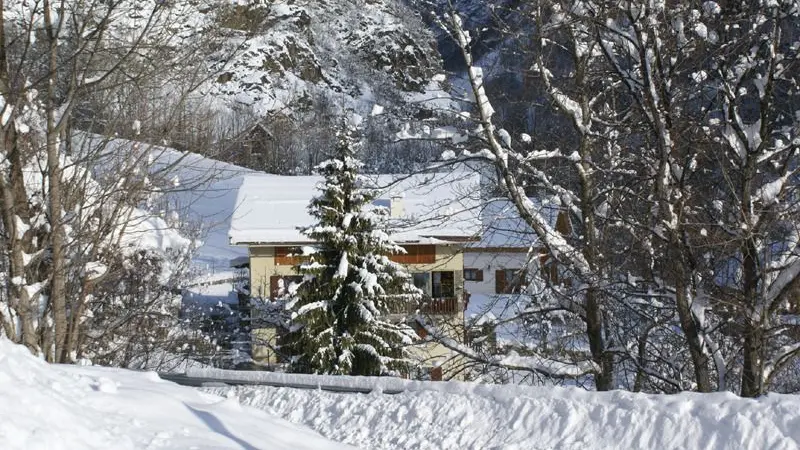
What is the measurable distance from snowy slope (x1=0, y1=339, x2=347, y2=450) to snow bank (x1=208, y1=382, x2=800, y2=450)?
0.49 metres

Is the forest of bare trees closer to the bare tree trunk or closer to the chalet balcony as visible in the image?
the bare tree trunk

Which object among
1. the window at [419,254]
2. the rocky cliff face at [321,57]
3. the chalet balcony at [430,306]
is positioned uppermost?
the rocky cliff face at [321,57]

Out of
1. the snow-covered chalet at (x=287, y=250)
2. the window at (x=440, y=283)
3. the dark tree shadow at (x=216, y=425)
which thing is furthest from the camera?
the window at (x=440, y=283)

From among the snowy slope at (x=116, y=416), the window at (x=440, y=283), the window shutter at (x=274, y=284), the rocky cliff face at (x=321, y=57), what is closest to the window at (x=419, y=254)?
the window at (x=440, y=283)

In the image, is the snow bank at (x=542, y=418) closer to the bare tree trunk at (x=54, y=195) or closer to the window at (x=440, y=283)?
the bare tree trunk at (x=54, y=195)

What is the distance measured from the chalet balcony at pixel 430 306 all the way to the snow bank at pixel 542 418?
10972 millimetres

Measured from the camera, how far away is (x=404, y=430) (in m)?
7.11

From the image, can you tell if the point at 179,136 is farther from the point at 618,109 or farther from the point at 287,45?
the point at 287,45

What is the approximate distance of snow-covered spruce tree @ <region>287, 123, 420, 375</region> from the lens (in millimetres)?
18197

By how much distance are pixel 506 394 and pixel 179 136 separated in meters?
6.26

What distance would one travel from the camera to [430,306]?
25938 mm

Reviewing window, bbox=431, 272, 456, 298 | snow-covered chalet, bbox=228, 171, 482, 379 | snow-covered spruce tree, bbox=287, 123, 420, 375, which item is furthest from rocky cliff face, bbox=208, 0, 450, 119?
window, bbox=431, 272, 456, 298

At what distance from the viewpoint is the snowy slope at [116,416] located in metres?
4.75

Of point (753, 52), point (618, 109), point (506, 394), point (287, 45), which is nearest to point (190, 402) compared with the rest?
point (506, 394)
